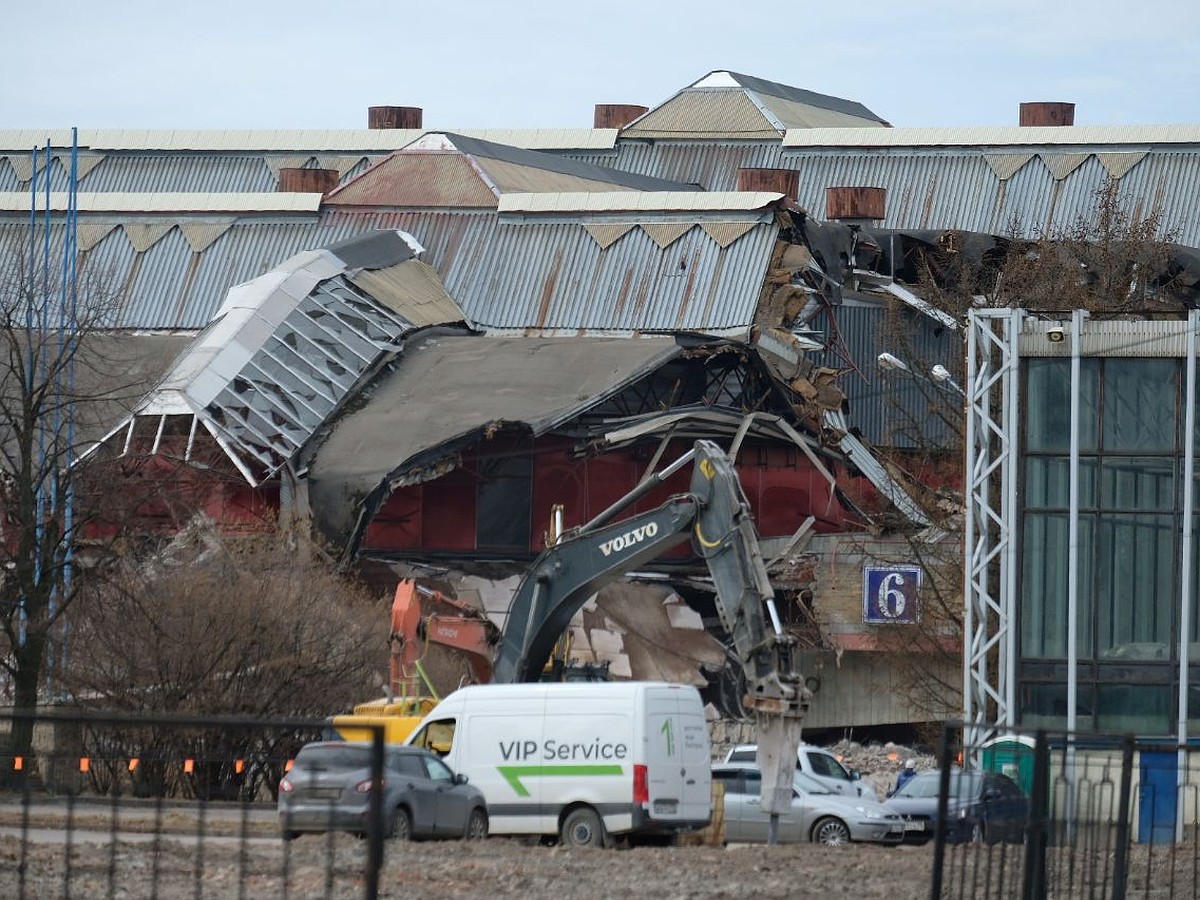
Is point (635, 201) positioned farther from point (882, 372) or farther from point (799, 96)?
point (799, 96)

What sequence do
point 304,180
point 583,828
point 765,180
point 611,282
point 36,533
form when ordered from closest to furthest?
point 583,828, point 36,533, point 611,282, point 765,180, point 304,180

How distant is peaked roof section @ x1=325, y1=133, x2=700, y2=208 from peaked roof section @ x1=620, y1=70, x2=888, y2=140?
1013cm

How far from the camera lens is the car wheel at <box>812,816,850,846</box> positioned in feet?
86.7

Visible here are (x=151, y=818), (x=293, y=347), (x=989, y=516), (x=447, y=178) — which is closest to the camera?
(x=151, y=818)

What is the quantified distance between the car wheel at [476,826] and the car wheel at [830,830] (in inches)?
219

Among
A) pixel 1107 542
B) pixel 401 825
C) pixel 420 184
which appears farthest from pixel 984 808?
pixel 420 184

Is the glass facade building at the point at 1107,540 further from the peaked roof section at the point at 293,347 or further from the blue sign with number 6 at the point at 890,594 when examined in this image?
the peaked roof section at the point at 293,347

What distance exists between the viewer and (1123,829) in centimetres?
1400

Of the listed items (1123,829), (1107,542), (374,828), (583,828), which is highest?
(1107,542)

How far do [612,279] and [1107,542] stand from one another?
21.2m

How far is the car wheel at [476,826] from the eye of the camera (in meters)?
21.5

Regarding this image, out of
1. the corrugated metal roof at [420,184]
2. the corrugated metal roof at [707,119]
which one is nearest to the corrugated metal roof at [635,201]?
the corrugated metal roof at [420,184]

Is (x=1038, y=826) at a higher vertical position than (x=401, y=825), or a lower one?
higher

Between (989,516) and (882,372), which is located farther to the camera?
(882,372)
